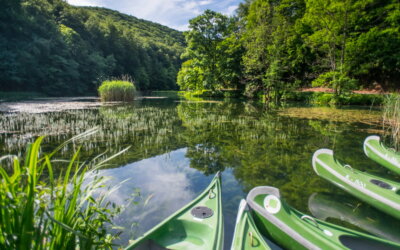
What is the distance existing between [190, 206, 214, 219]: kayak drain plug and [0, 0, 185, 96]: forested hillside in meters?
33.2

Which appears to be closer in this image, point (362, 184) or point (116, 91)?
point (362, 184)

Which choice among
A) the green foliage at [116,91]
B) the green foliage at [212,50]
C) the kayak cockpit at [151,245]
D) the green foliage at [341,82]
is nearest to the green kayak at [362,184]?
the kayak cockpit at [151,245]

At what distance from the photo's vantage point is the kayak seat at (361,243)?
208 cm

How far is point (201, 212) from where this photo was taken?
2.43 m

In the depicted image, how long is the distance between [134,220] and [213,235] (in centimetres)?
149

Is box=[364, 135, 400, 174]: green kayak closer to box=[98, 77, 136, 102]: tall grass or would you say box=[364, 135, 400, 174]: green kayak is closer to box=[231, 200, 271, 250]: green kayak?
box=[231, 200, 271, 250]: green kayak

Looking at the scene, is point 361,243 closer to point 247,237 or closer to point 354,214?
point 247,237

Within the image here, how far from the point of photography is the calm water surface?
11.0ft

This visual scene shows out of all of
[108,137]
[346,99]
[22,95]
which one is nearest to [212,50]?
[346,99]

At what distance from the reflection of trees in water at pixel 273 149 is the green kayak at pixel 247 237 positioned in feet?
5.81

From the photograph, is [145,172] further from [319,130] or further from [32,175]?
[319,130]

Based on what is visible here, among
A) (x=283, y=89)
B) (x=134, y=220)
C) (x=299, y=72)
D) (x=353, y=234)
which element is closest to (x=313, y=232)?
(x=353, y=234)

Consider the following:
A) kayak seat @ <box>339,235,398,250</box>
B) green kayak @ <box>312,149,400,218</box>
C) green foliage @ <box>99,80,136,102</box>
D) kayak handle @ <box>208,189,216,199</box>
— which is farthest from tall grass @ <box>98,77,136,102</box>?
kayak seat @ <box>339,235,398,250</box>

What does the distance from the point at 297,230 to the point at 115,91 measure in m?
20.7
